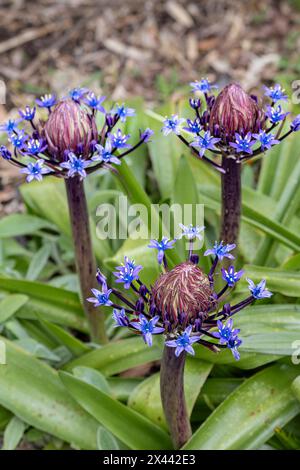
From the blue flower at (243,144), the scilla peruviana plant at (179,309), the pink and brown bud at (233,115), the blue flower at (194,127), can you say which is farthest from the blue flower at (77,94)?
the scilla peruviana plant at (179,309)

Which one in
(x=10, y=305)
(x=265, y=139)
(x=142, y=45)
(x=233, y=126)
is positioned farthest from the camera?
(x=142, y=45)

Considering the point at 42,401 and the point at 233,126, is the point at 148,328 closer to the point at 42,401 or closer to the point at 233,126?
the point at 233,126

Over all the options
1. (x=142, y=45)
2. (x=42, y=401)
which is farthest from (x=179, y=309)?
(x=142, y=45)

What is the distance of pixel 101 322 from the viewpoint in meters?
4.78

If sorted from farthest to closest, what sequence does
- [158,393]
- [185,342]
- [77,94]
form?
[158,393], [77,94], [185,342]

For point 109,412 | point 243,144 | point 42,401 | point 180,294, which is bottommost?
point 42,401

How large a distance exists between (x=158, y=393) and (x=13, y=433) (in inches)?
40.3

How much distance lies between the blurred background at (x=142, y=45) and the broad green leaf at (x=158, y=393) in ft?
13.7

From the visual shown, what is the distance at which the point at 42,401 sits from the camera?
14.6 feet

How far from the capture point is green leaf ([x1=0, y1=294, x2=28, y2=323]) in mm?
4672

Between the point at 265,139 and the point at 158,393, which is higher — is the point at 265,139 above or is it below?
above

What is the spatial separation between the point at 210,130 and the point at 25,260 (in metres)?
2.54

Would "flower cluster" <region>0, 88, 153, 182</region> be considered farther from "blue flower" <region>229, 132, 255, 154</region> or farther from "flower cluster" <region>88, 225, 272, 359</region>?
"flower cluster" <region>88, 225, 272, 359</region>
